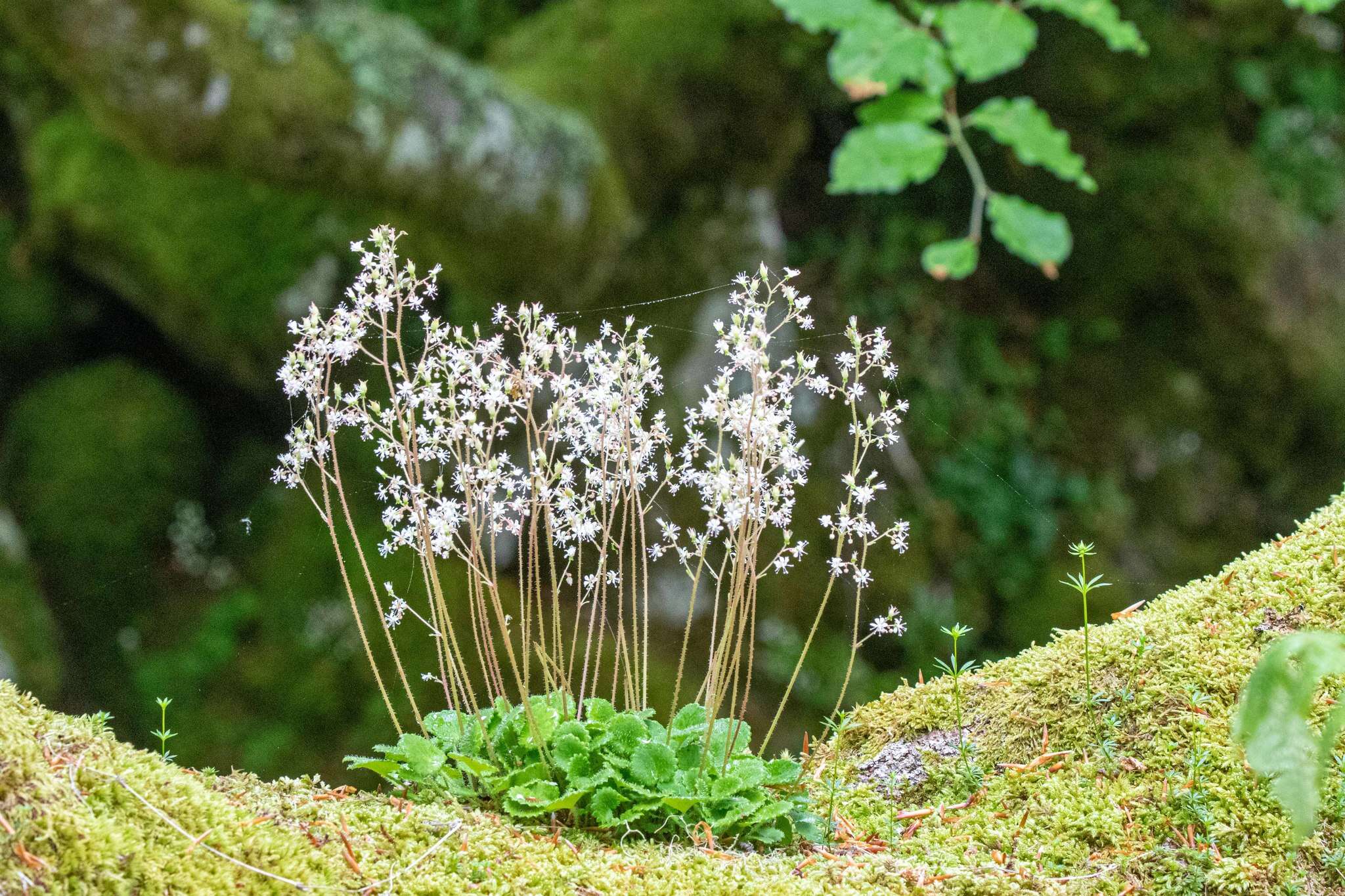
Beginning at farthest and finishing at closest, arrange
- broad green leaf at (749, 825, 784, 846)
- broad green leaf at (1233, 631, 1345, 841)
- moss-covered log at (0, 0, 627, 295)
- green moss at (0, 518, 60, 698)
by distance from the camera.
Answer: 1. green moss at (0, 518, 60, 698)
2. moss-covered log at (0, 0, 627, 295)
3. broad green leaf at (749, 825, 784, 846)
4. broad green leaf at (1233, 631, 1345, 841)

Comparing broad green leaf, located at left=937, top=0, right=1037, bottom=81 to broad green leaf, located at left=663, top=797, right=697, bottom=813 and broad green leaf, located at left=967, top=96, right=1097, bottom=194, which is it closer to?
broad green leaf, located at left=967, top=96, right=1097, bottom=194

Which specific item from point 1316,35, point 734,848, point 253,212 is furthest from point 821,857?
point 1316,35

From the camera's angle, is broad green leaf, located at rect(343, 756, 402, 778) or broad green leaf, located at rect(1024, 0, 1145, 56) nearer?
broad green leaf, located at rect(1024, 0, 1145, 56)

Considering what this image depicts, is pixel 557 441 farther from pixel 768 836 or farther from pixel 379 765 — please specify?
pixel 768 836

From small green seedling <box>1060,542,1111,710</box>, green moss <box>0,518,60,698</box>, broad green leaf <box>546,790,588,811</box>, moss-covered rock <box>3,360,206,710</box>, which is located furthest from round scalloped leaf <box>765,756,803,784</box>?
moss-covered rock <box>3,360,206,710</box>

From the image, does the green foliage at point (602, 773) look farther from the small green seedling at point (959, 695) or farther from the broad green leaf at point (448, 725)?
the small green seedling at point (959, 695)

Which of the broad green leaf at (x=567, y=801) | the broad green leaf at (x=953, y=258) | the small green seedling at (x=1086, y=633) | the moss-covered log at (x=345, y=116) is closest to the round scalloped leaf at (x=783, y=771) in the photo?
the broad green leaf at (x=567, y=801)

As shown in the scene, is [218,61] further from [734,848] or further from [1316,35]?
[1316,35]
